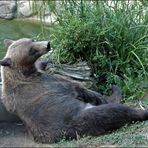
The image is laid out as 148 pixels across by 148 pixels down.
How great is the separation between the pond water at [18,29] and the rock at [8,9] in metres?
0.36

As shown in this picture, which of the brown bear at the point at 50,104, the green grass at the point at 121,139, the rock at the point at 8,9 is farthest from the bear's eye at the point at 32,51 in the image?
the rock at the point at 8,9

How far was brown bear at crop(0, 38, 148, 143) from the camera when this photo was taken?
19.0 feet

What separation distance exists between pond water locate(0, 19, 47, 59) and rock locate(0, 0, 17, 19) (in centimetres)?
36

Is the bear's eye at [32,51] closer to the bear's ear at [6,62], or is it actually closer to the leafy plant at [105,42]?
the bear's ear at [6,62]

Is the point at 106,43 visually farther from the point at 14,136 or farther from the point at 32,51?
the point at 14,136

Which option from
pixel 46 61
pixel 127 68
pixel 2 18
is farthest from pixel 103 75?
pixel 2 18

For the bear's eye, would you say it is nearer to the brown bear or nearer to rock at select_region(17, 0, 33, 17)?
the brown bear

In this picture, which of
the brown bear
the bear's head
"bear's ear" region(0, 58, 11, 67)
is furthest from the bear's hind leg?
"bear's ear" region(0, 58, 11, 67)

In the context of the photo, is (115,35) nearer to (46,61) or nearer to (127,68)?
(127,68)

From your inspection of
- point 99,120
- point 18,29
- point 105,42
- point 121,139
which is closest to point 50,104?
point 99,120

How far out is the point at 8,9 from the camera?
13.3 metres

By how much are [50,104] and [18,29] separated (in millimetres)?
5617

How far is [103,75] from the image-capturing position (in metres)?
7.55

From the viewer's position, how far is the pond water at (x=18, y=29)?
10.2 metres
